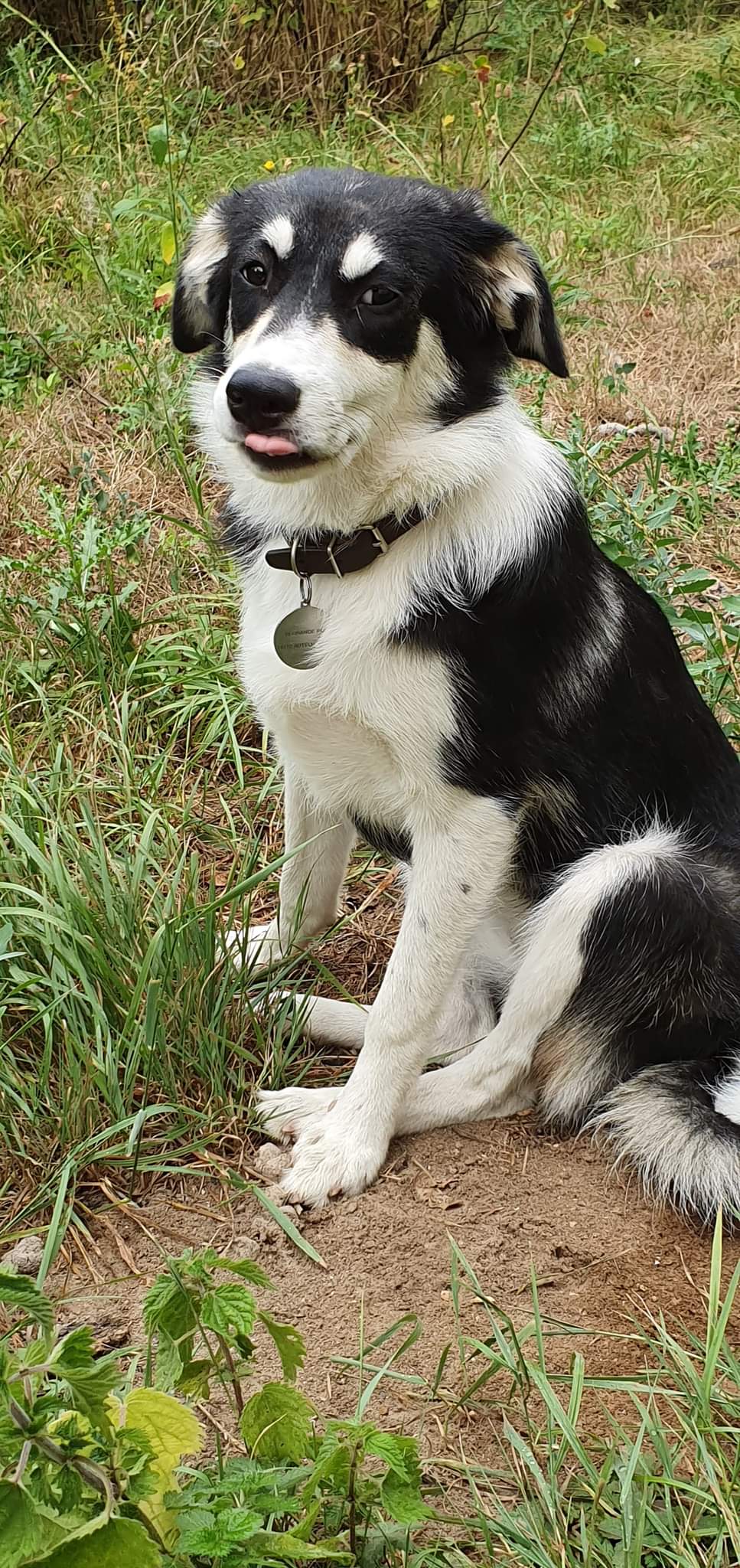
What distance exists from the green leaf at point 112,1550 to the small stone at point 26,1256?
3.13 ft

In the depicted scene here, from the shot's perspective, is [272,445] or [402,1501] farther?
[272,445]

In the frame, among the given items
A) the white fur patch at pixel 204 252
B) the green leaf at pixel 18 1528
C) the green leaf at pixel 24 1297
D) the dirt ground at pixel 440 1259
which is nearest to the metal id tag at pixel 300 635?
the white fur patch at pixel 204 252

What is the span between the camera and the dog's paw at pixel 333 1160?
Result: 2262 millimetres

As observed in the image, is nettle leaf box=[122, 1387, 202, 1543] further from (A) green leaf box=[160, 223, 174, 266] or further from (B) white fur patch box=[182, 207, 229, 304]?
(A) green leaf box=[160, 223, 174, 266]

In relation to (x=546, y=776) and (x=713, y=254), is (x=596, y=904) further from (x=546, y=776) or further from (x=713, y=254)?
(x=713, y=254)

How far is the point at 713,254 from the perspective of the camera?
224 inches

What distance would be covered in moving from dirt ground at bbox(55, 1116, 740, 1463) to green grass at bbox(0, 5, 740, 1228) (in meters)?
0.16

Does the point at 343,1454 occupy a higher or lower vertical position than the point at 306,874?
higher

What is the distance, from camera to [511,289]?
222cm

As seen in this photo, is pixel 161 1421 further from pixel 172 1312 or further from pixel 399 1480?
pixel 399 1480

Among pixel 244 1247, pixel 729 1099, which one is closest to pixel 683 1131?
pixel 729 1099

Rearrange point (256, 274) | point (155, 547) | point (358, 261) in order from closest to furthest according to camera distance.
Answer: point (358, 261), point (256, 274), point (155, 547)

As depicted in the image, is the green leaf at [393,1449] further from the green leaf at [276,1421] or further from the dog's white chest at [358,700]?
the dog's white chest at [358,700]

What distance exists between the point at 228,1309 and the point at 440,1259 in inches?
35.7
